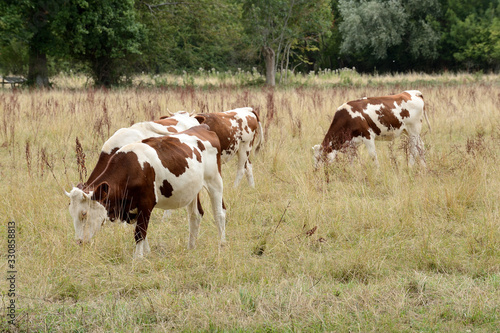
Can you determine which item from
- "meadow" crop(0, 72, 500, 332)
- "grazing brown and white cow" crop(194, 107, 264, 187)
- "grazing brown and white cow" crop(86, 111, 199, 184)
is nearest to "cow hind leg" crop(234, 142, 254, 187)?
"grazing brown and white cow" crop(194, 107, 264, 187)

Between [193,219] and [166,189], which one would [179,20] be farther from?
[166,189]

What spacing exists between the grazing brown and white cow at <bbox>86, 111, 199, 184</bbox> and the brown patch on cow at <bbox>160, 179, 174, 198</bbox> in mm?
758

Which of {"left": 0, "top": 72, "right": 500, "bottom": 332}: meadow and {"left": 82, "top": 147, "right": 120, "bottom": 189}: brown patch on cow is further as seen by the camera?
{"left": 82, "top": 147, "right": 120, "bottom": 189}: brown patch on cow

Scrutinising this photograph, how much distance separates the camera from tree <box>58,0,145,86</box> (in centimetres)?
2028

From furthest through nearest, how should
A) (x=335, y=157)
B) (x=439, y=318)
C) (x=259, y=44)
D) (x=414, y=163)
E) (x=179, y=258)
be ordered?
(x=259, y=44), (x=335, y=157), (x=414, y=163), (x=179, y=258), (x=439, y=318)

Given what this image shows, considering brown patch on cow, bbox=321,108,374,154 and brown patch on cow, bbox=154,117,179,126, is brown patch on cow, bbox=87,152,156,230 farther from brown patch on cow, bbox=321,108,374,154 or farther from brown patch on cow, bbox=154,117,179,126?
brown patch on cow, bbox=321,108,374,154

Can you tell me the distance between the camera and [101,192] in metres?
4.02

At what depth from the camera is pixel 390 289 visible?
3.80 meters

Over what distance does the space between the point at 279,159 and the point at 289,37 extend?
63.3 ft

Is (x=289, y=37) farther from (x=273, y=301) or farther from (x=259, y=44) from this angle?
(x=273, y=301)


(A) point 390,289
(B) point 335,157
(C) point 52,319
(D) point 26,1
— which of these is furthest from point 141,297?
(D) point 26,1

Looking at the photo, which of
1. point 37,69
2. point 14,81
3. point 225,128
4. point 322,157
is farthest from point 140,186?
point 14,81

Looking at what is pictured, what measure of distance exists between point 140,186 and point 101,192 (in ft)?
1.14

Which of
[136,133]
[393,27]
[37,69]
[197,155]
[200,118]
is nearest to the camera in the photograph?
[197,155]
